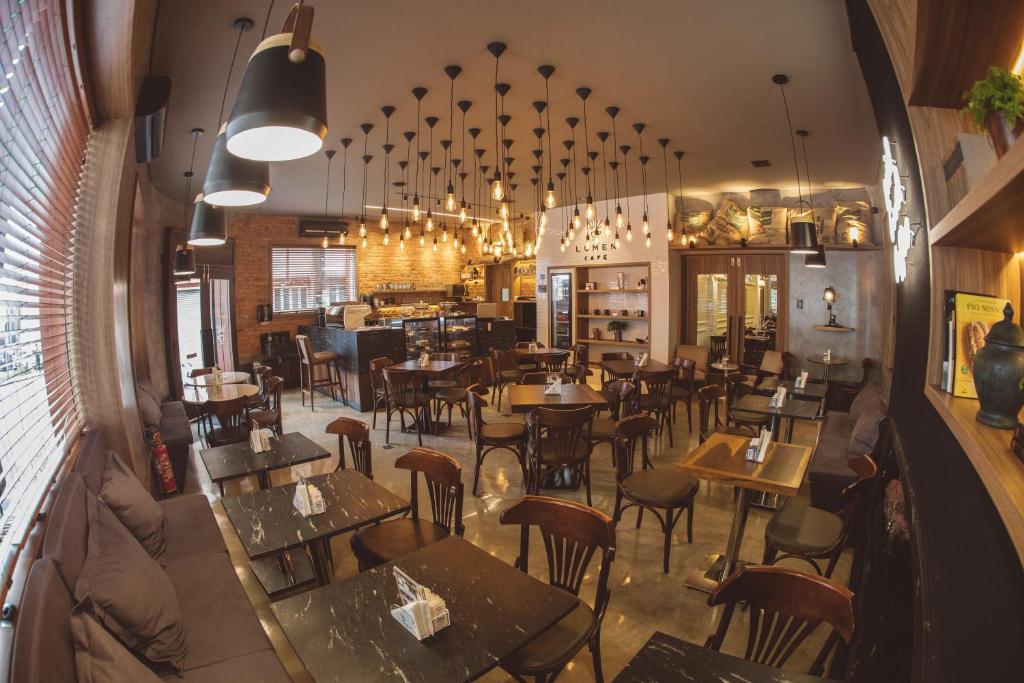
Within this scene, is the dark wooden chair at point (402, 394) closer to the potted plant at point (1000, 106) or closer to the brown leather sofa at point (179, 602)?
the brown leather sofa at point (179, 602)

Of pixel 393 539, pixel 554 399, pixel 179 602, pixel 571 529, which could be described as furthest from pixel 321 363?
pixel 571 529

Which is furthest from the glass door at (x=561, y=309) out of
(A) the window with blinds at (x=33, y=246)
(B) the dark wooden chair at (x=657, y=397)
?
(A) the window with blinds at (x=33, y=246)

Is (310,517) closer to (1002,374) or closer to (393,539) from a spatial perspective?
(393,539)

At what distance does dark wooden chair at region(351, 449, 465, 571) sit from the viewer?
2736 mm

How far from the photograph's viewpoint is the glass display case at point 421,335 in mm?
8742

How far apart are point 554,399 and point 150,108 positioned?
3.76 m

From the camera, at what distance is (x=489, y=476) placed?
5105mm

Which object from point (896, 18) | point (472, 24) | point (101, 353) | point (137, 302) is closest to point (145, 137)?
point (101, 353)

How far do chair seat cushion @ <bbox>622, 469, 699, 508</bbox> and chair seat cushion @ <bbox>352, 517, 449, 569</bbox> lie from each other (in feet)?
4.29

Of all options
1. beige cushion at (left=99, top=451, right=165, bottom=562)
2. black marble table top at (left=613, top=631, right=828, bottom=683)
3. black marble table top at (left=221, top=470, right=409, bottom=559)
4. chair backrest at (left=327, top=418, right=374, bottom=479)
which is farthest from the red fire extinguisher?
black marble table top at (left=613, top=631, right=828, bottom=683)

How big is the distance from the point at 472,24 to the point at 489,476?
151 inches

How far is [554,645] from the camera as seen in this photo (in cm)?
202

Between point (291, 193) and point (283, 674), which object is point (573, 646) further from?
point (291, 193)

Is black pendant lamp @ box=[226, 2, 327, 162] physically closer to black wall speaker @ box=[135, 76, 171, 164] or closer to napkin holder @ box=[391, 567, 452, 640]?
napkin holder @ box=[391, 567, 452, 640]
